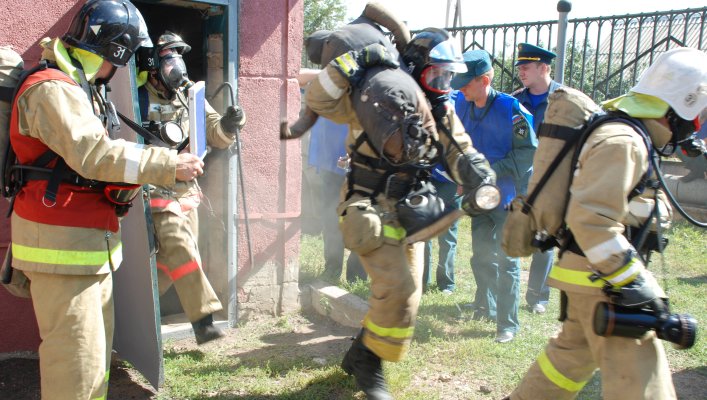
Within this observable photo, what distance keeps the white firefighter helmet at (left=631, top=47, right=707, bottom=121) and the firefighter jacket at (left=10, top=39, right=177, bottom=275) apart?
2.15 meters

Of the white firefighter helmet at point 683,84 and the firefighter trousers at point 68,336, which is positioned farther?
the firefighter trousers at point 68,336

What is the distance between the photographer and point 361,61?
3.38 m

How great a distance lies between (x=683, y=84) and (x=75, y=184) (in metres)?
2.73

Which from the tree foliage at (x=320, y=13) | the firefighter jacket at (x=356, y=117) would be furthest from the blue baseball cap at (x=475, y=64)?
the tree foliage at (x=320, y=13)

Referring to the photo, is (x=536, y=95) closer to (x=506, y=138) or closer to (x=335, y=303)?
(x=506, y=138)

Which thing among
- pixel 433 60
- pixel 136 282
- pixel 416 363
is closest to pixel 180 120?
pixel 136 282

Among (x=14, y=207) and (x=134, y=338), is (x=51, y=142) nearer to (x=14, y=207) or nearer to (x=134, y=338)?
(x=14, y=207)

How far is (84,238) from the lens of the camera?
2996 millimetres

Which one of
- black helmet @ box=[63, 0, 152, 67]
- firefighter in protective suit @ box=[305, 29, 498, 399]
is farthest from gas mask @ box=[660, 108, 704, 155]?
black helmet @ box=[63, 0, 152, 67]

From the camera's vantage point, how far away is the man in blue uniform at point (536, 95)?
5.40 meters

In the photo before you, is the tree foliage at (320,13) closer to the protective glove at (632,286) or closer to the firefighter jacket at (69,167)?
the firefighter jacket at (69,167)

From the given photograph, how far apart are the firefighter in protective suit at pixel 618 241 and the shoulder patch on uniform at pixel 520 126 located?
192 centimetres

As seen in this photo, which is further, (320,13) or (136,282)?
(320,13)

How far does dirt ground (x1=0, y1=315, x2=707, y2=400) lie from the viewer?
400cm
